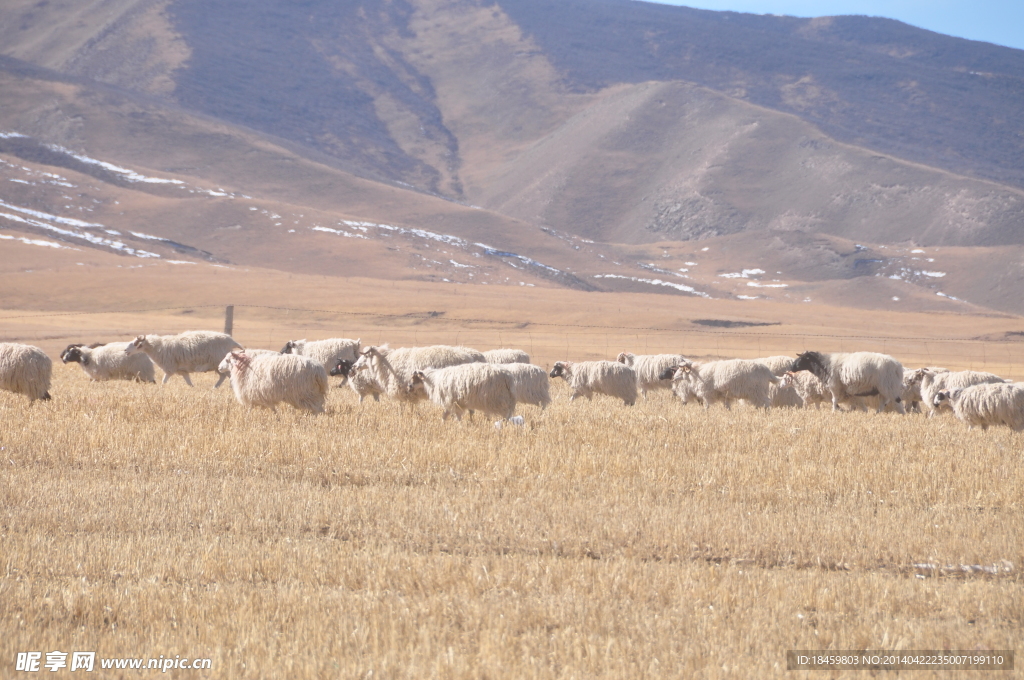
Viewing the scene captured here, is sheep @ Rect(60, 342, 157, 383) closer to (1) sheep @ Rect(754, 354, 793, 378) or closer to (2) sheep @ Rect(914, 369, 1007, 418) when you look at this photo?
(1) sheep @ Rect(754, 354, 793, 378)

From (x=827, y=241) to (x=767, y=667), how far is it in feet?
485

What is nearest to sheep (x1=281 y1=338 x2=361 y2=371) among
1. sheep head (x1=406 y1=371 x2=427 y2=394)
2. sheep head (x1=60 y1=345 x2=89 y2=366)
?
sheep head (x1=60 y1=345 x2=89 y2=366)

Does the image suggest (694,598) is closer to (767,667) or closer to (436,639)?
(767,667)

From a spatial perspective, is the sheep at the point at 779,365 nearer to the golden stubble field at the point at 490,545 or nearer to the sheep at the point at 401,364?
the sheep at the point at 401,364

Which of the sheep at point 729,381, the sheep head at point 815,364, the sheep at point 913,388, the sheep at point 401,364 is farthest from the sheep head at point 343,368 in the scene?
the sheep at point 913,388

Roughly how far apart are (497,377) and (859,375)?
28.1ft

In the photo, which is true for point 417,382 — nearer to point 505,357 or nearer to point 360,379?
point 360,379

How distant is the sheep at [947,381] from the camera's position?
59.4 ft

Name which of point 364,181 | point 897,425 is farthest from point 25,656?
point 364,181

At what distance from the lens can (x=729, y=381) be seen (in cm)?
1819

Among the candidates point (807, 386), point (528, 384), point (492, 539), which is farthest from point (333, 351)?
point (492, 539)

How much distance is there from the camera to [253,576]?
6152 mm

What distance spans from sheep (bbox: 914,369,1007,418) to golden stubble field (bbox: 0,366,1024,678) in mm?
6638

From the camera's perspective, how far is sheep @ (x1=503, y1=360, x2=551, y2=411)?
541 inches
